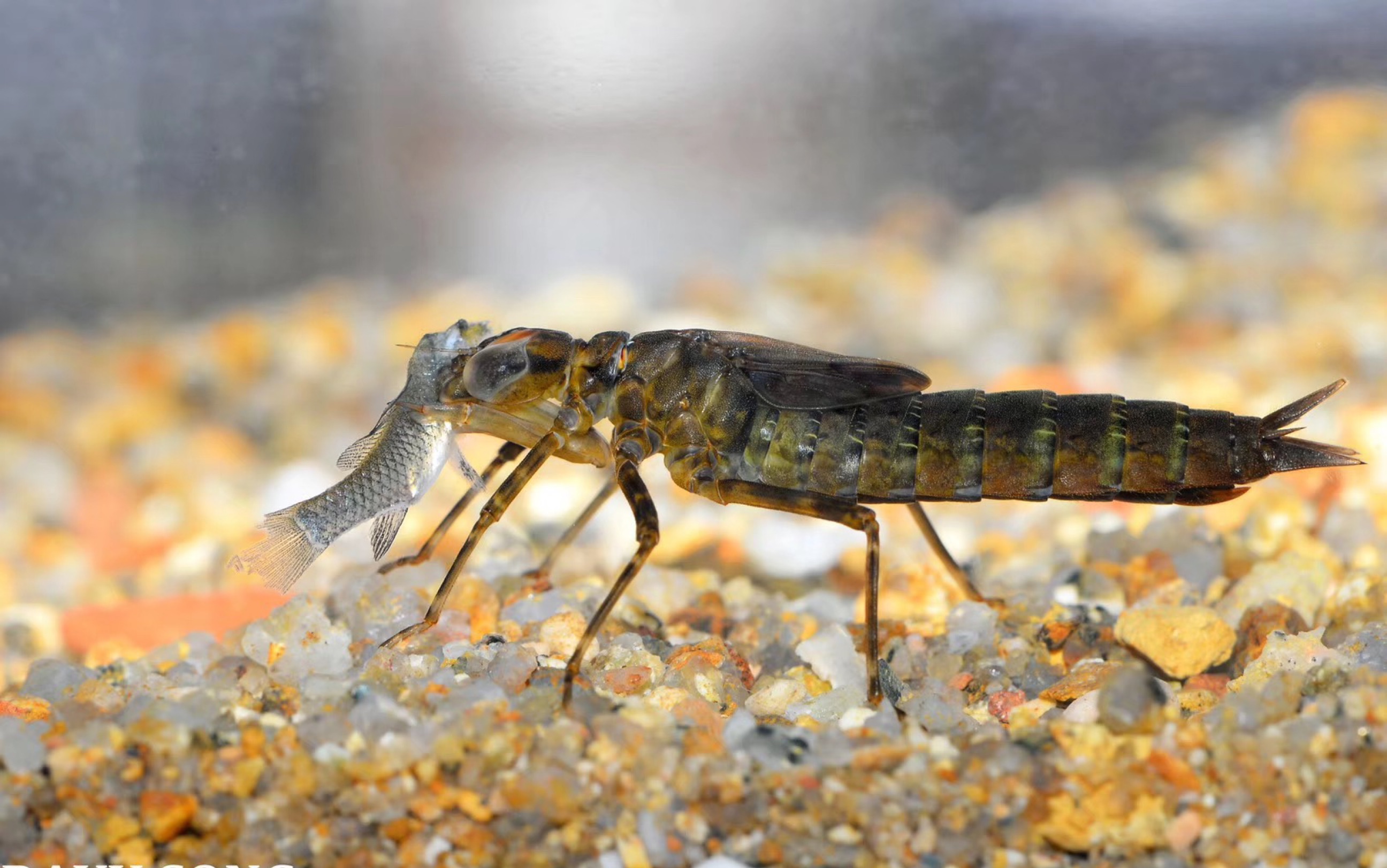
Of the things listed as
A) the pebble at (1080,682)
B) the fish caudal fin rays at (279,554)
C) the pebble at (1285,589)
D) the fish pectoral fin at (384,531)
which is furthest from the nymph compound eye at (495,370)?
the pebble at (1285,589)

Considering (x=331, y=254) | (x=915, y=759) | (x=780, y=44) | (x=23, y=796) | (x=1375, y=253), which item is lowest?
(x=23, y=796)

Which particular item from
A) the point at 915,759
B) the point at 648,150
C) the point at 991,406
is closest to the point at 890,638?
the point at 991,406

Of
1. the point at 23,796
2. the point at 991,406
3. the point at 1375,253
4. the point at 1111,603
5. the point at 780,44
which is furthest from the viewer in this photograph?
the point at 1375,253

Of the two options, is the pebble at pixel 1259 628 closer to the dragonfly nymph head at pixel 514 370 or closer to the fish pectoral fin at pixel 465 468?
the dragonfly nymph head at pixel 514 370

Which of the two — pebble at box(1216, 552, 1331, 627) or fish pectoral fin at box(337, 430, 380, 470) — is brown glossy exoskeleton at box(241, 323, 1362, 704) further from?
pebble at box(1216, 552, 1331, 627)

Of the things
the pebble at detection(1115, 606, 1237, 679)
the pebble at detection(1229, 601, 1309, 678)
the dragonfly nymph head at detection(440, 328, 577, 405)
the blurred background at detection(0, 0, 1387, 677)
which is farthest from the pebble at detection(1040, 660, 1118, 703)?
the dragonfly nymph head at detection(440, 328, 577, 405)

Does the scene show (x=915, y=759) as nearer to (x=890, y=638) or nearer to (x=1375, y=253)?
(x=890, y=638)

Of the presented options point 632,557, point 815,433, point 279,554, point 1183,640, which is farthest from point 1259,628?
point 279,554

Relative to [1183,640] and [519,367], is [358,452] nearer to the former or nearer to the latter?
[519,367]
